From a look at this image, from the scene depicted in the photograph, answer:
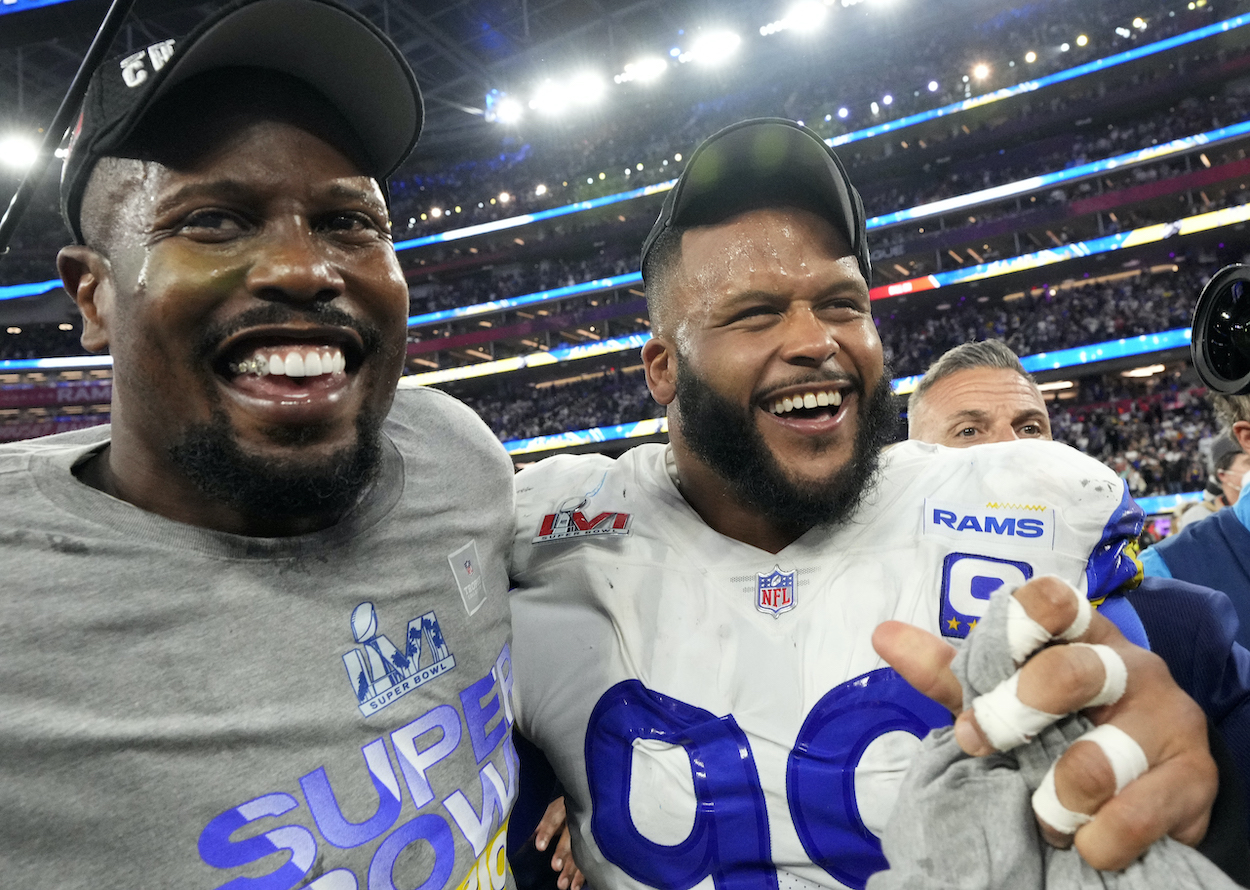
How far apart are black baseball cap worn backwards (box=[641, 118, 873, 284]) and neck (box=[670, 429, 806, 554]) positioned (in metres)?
0.52

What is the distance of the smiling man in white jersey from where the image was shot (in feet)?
4.24

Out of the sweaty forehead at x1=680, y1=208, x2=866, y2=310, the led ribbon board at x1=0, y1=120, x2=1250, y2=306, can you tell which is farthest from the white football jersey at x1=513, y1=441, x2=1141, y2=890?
the led ribbon board at x1=0, y1=120, x2=1250, y2=306

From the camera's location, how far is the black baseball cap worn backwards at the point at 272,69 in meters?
1.09

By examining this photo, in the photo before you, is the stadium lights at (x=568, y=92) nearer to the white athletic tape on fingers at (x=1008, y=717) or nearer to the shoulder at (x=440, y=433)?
the shoulder at (x=440, y=433)

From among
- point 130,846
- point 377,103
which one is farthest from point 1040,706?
point 377,103

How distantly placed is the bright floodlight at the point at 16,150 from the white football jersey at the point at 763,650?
2454cm

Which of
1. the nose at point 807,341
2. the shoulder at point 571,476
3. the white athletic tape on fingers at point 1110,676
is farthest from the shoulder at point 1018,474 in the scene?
the white athletic tape on fingers at point 1110,676

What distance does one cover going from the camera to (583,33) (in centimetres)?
2433

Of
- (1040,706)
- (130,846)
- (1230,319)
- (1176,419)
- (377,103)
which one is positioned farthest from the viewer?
(1176,419)

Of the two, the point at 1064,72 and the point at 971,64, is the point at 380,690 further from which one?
the point at 971,64

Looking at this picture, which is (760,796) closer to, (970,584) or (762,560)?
(762,560)

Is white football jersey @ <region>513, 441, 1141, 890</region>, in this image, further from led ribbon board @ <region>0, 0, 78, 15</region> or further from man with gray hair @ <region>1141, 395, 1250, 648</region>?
led ribbon board @ <region>0, 0, 78, 15</region>

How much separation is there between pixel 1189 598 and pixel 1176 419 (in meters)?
19.7

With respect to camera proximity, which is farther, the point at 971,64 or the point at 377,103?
the point at 971,64
